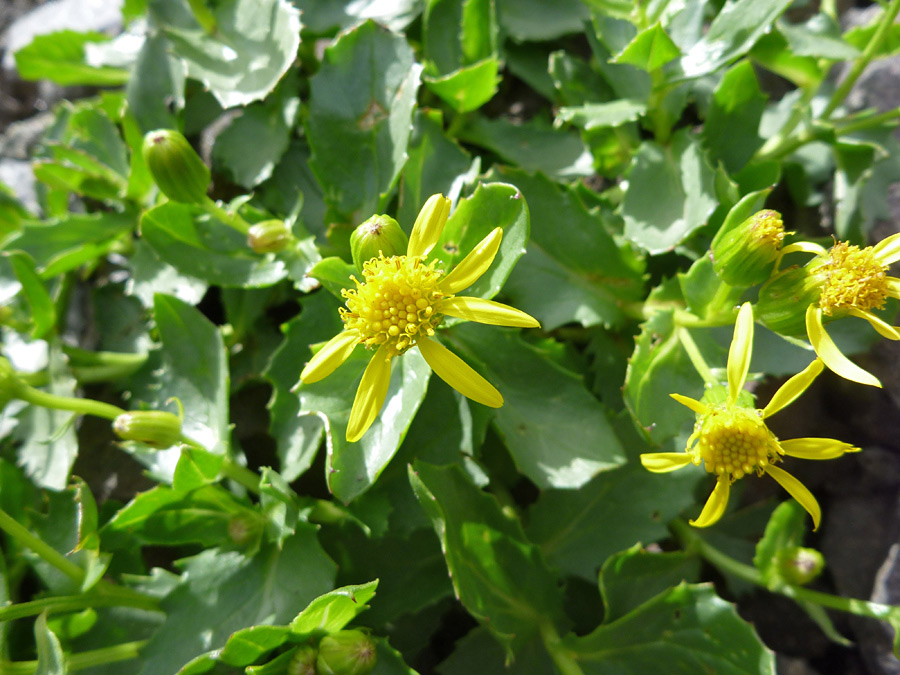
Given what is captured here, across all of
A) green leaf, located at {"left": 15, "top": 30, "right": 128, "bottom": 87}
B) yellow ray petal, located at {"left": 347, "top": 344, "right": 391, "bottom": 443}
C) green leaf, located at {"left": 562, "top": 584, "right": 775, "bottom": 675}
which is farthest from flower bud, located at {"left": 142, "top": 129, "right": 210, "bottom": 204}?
green leaf, located at {"left": 562, "top": 584, "right": 775, "bottom": 675}

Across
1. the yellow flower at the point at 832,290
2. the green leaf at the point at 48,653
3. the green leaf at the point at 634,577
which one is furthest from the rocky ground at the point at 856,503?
the green leaf at the point at 48,653

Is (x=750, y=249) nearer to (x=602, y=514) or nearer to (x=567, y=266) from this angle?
(x=567, y=266)

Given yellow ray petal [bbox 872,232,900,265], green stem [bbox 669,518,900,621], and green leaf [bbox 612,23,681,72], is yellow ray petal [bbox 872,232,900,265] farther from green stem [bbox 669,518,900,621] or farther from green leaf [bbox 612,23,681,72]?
green stem [bbox 669,518,900,621]

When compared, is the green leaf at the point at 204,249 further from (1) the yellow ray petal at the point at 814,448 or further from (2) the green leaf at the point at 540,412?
(1) the yellow ray petal at the point at 814,448

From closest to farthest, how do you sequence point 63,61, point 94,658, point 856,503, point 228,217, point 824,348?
point 824,348, point 94,658, point 228,217, point 856,503, point 63,61

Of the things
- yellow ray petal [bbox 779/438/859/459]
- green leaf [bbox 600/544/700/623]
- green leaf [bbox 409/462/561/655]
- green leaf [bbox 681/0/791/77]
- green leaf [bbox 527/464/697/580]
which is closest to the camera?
yellow ray petal [bbox 779/438/859/459]

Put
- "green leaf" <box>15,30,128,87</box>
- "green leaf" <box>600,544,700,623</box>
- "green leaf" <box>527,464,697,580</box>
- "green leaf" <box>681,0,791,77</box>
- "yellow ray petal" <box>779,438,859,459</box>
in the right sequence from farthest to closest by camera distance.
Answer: "green leaf" <box>15,30,128,87</box> → "green leaf" <box>527,464,697,580</box> → "green leaf" <box>600,544,700,623</box> → "green leaf" <box>681,0,791,77</box> → "yellow ray petal" <box>779,438,859,459</box>

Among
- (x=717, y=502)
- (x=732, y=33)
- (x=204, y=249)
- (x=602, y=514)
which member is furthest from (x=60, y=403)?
(x=732, y=33)
